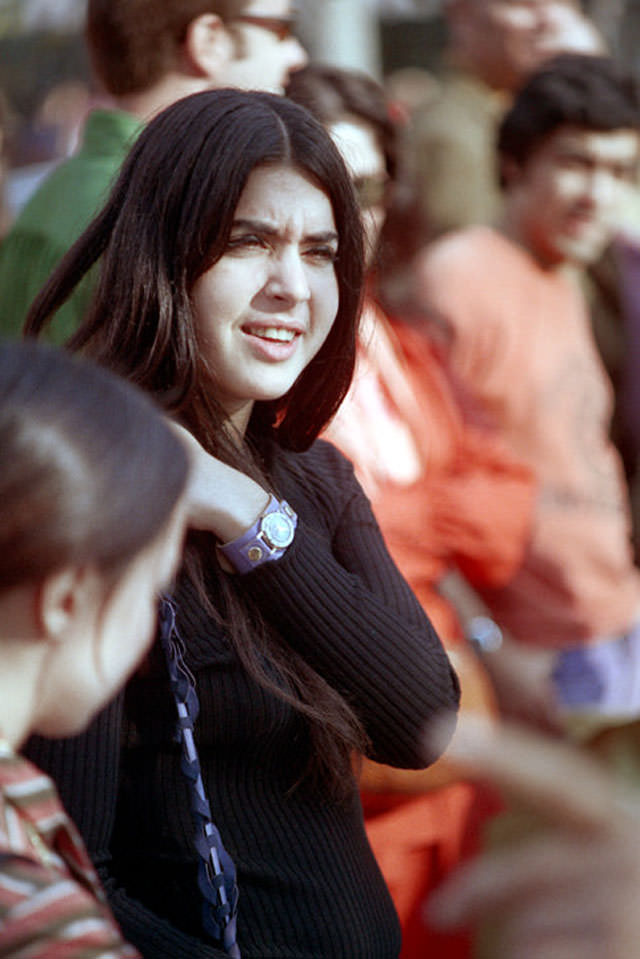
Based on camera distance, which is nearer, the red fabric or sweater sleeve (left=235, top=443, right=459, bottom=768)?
sweater sleeve (left=235, top=443, right=459, bottom=768)

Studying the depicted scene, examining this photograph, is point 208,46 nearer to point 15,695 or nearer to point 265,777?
point 265,777

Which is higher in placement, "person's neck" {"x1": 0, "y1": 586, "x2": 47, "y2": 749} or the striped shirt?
"person's neck" {"x1": 0, "y1": 586, "x2": 47, "y2": 749}

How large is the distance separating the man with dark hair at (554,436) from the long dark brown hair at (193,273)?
1743 mm

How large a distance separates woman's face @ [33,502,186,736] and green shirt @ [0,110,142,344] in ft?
4.14

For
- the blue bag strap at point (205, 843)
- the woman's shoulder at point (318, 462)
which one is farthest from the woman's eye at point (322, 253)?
the blue bag strap at point (205, 843)

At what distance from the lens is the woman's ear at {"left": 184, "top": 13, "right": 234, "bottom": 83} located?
107 inches

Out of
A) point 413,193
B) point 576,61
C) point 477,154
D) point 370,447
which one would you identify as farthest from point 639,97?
point 370,447

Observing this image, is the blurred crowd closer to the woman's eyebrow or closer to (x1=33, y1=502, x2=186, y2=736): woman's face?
the woman's eyebrow

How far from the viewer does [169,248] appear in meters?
1.79

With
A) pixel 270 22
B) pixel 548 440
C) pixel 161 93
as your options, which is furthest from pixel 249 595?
pixel 548 440

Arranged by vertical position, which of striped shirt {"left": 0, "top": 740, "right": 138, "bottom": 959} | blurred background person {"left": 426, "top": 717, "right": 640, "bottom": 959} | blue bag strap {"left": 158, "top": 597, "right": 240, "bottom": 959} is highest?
blurred background person {"left": 426, "top": 717, "right": 640, "bottom": 959}

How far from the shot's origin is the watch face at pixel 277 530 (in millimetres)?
1763

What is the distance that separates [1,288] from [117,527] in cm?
150

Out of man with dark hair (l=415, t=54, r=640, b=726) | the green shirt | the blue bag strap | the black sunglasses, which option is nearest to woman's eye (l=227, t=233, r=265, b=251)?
the blue bag strap
